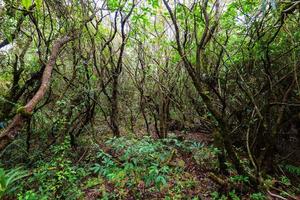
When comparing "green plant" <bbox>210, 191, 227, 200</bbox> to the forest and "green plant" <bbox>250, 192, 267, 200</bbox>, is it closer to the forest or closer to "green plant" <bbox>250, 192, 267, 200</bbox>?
the forest

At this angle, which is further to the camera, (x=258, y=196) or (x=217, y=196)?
(x=217, y=196)

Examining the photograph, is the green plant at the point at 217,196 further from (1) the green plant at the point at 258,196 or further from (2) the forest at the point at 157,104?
(1) the green plant at the point at 258,196

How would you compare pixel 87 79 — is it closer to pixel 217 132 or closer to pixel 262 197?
pixel 217 132

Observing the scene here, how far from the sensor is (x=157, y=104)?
640cm

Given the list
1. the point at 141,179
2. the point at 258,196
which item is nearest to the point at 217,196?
the point at 258,196

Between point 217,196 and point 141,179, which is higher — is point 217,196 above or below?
below

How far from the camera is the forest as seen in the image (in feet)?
11.2

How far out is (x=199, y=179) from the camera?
409 cm

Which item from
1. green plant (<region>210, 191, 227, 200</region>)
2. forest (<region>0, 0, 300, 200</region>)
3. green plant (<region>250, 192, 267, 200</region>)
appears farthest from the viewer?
forest (<region>0, 0, 300, 200</region>)

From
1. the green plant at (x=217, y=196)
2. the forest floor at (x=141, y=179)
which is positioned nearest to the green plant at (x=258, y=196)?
the forest floor at (x=141, y=179)

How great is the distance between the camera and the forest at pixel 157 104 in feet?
11.2

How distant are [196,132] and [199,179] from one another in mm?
3099

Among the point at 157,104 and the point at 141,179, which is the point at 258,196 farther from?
the point at 157,104

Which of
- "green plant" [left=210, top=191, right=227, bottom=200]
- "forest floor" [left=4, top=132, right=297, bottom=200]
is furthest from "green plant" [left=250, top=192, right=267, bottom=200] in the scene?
"green plant" [left=210, top=191, right=227, bottom=200]
